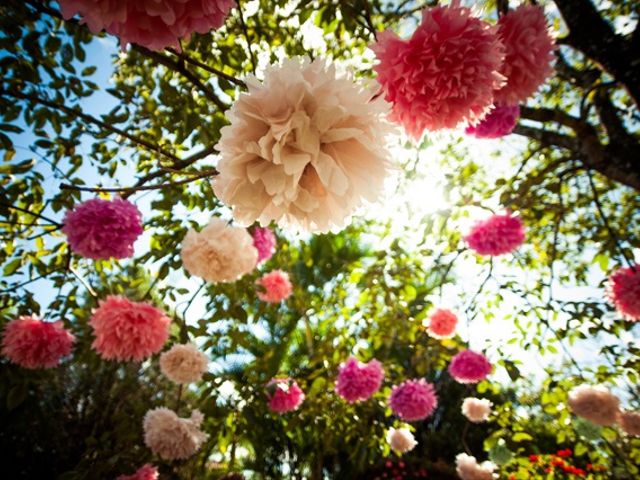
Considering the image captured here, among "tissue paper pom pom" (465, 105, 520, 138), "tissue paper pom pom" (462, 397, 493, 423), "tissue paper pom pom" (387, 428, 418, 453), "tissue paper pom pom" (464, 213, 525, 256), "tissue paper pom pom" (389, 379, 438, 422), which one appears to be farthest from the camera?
"tissue paper pom pom" (462, 397, 493, 423)

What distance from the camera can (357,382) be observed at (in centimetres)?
260

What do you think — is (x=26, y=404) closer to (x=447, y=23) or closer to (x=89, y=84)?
(x=89, y=84)

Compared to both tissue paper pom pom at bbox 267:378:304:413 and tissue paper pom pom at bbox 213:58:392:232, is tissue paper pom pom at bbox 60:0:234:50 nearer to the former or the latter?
tissue paper pom pom at bbox 213:58:392:232

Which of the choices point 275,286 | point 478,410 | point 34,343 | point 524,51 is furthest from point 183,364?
point 478,410

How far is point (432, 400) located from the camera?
9.78 feet

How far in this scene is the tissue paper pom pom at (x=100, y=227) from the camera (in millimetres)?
1543

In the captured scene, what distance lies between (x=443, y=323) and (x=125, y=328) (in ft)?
7.18

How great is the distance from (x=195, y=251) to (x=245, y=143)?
1180 millimetres

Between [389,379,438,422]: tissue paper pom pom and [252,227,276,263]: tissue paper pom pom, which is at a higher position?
[252,227,276,263]: tissue paper pom pom

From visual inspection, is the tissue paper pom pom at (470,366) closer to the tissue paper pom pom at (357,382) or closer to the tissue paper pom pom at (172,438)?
the tissue paper pom pom at (357,382)

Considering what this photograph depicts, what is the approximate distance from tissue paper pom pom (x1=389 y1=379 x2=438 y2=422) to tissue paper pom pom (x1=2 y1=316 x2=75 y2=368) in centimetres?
238

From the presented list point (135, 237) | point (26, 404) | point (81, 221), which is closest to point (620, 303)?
point (135, 237)

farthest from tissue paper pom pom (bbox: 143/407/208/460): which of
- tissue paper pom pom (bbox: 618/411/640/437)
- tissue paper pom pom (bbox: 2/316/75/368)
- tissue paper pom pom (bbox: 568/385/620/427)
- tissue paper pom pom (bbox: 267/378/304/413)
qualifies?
tissue paper pom pom (bbox: 618/411/640/437)

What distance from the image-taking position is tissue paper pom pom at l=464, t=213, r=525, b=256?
2127 millimetres
